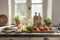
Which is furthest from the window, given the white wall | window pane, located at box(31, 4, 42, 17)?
the white wall

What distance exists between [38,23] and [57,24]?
418mm

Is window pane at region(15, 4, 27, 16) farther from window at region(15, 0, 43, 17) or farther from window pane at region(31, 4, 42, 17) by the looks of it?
window pane at region(31, 4, 42, 17)

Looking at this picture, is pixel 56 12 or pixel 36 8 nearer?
pixel 56 12

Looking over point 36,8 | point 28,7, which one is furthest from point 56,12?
point 28,7

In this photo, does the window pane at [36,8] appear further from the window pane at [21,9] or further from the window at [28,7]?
the window pane at [21,9]

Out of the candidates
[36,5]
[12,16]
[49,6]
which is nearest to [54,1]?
[49,6]

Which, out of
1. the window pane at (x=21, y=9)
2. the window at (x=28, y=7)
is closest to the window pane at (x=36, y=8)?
the window at (x=28, y=7)

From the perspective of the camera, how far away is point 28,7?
2.83 meters

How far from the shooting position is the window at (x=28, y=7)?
2821mm

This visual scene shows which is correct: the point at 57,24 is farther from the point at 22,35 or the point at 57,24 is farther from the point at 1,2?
the point at 1,2

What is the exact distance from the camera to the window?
2821 millimetres

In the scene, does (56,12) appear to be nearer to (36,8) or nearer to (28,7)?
(36,8)

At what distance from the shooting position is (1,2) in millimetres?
2709

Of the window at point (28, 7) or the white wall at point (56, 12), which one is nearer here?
the white wall at point (56, 12)
